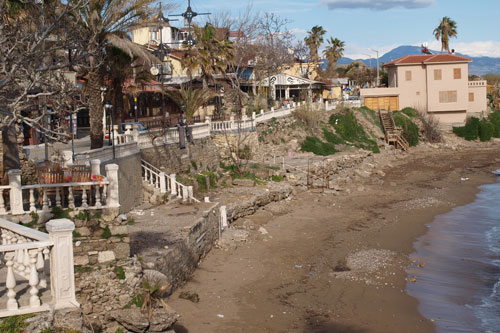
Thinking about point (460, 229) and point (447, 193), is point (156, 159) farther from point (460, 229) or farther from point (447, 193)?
point (447, 193)

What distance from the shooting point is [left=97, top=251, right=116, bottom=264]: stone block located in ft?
38.4

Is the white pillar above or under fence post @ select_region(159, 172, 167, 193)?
above

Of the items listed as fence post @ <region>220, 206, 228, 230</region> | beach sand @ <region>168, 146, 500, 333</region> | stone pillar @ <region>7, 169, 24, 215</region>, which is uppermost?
stone pillar @ <region>7, 169, 24, 215</region>

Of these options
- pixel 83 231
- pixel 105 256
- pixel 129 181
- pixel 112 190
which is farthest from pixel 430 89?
pixel 83 231

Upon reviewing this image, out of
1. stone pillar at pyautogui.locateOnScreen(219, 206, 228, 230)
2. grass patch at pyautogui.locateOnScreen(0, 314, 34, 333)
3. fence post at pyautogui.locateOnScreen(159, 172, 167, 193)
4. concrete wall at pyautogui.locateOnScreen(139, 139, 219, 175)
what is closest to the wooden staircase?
concrete wall at pyautogui.locateOnScreen(139, 139, 219, 175)

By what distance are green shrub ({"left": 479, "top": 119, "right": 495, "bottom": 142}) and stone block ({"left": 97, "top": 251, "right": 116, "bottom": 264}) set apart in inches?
2242

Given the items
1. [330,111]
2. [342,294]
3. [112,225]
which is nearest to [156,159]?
[342,294]

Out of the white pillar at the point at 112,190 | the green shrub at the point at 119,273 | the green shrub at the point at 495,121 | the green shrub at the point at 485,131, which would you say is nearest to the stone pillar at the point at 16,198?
the white pillar at the point at 112,190

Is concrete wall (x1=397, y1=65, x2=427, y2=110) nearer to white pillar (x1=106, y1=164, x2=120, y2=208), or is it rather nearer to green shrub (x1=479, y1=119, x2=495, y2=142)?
green shrub (x1=479, y1=119, x2=495, y2=142)

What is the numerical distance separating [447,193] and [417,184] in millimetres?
3258

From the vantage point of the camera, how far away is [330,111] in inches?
2152

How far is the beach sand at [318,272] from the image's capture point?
1484 centimetres

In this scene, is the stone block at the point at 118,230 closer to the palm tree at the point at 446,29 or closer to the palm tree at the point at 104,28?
the palm tree at the point at 104,28

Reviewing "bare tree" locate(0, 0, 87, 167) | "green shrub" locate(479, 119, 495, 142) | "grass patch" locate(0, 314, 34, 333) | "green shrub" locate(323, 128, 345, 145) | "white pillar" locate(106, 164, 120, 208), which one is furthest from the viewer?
"green shrub" locate(479, 119, 495, 142)
